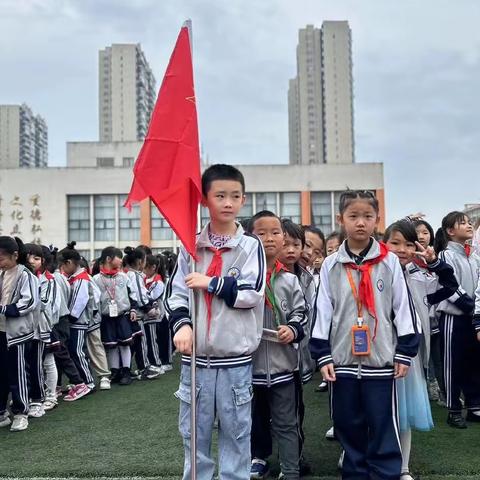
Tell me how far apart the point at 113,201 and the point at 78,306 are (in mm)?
35316

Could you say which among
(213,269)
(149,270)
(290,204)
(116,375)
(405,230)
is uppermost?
(290,204)

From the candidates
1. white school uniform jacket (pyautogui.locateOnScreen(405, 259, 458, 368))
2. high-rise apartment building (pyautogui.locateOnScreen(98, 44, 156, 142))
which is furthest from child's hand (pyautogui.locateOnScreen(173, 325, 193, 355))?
high-rise apartment building (pyautogui.locateOnScreen(98, 44, 156, 142))

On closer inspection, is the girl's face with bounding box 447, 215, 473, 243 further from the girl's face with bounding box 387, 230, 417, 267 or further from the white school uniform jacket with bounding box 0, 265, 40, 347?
the white school uniform jacket with bounding box 0, 265, 40, 347

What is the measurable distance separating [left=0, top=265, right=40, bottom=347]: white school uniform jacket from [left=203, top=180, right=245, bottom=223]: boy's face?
2675 millimetres

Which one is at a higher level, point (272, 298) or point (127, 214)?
point (127, 214)

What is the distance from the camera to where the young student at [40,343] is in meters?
5.41

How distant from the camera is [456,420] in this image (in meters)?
4.49

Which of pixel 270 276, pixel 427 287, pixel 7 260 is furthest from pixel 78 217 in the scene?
pixel 270 276

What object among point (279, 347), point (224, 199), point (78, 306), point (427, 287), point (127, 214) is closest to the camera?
point (224, 199)

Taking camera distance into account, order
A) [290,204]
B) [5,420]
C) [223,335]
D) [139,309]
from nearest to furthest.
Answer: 1. [223,335]
2. [5,420]
3. [139,309]
4. [290,204]

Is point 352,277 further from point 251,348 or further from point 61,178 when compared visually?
point 61,178

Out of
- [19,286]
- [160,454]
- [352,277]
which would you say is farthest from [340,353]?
[19,286]

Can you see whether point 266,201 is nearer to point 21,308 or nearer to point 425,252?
point 21,308

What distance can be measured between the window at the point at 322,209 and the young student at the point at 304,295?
36579mm
